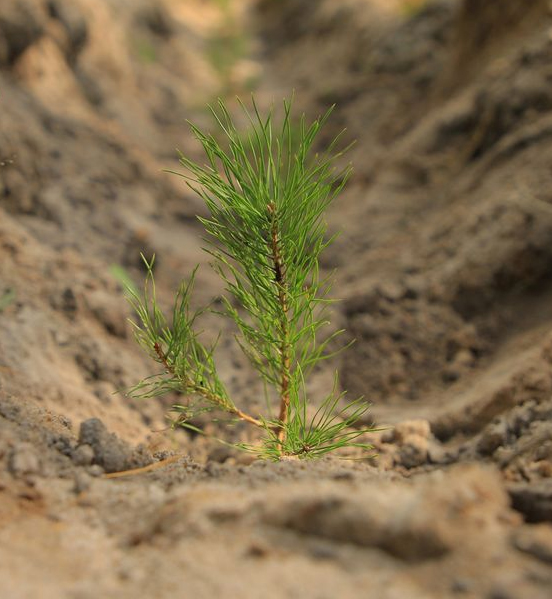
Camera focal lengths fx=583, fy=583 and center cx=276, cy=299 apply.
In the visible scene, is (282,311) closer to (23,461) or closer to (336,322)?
(23,461)

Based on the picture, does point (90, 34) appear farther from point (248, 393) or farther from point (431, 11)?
point (248, 393)

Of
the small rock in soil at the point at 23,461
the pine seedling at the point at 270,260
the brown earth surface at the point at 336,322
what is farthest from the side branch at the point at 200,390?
the small rock in soil at the point at 23,461

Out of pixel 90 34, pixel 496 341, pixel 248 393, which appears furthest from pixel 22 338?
pixel 90 34

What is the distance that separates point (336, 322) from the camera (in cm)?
292

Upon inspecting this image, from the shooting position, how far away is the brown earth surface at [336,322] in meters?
0.91

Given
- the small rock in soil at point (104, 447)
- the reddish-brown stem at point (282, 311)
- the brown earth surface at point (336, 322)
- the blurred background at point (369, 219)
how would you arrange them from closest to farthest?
the brown earth surface at point (336, 322)
the small rock in soil at point (104, 447)
the reddish-brown stem at point (282, 311)
the blurred background at point (369, 219)

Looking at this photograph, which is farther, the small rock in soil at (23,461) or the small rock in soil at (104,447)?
the small rock in soil at (104,447)

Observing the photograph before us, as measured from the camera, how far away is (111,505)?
114cm

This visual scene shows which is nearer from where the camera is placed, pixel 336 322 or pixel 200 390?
pixel 200 390

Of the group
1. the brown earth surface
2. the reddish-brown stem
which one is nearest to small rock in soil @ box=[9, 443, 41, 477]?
the brown earth surface

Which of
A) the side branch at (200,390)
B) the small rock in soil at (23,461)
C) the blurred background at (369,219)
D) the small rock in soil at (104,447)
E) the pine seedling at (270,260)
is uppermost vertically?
the blurred background at (369,219)

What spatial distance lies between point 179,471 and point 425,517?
625mm

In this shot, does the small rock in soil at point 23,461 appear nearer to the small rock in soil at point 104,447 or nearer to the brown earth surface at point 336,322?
the brown earth surface at point 336,322

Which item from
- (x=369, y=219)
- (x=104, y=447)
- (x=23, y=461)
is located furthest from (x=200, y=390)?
(x=369, y=219)
